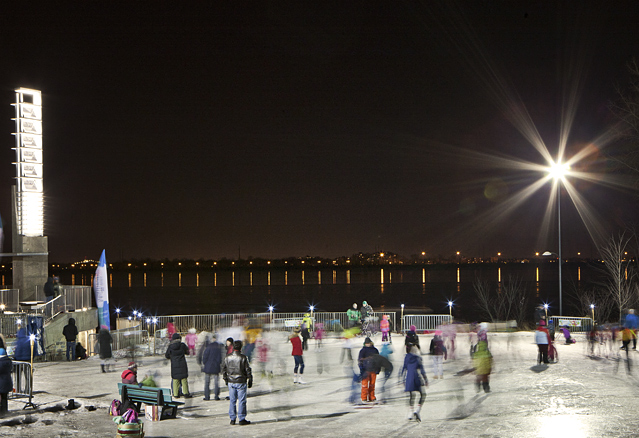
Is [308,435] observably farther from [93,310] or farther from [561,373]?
[93,310]

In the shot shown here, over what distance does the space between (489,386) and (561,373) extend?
11.3 feet

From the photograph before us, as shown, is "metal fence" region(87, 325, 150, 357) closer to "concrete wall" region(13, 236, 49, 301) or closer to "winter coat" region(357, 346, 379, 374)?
"concrete wall" region(13, 236, 49, 301)

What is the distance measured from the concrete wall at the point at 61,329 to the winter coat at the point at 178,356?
10052mm

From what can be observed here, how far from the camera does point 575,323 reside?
28.2m

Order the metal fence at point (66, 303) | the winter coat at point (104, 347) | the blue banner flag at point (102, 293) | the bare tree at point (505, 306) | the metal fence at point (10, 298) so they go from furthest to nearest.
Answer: the bare tree at point (505, 306), the metal fence at point (10, 298), the metal fence at point (66, 303), the blue banner flag at point (102, 293), the winter coat at point (104, 347)

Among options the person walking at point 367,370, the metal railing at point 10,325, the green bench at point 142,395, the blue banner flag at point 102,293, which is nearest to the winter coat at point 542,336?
the person walking at point 367,370

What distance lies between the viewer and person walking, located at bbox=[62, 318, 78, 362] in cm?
2009

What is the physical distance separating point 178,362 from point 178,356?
0.63ft

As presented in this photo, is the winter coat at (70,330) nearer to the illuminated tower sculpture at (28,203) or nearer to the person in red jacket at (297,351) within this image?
the person in red jacket at (297,351)

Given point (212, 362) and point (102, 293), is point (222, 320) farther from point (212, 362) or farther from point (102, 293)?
point (212, 362)

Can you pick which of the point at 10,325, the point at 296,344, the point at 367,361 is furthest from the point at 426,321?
the point at 10,325

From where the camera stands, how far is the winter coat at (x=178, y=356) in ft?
43.1

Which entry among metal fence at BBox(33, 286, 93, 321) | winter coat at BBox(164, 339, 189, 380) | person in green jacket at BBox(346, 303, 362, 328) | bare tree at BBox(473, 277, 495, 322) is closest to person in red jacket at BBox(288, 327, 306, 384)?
winter coat at BBox(164, 339, 189, 380)

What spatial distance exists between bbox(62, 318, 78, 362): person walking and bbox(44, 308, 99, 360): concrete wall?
891 mm
